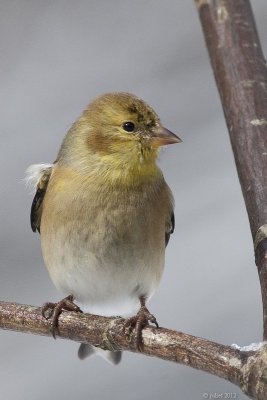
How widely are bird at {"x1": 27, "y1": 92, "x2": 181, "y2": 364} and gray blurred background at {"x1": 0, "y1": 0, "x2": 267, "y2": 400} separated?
1.05 metres

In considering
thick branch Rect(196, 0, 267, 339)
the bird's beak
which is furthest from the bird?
thick branch Rect(196, 0, 267, 339)

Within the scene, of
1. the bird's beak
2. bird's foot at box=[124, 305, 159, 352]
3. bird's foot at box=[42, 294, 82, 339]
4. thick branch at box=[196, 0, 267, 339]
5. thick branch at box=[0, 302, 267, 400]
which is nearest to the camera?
thick branch at box=[0, 302, 267, 400]

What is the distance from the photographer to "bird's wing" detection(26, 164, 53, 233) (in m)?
3.15

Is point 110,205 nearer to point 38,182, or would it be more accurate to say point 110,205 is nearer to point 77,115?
point 38,182

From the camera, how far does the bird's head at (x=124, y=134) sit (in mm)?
2742

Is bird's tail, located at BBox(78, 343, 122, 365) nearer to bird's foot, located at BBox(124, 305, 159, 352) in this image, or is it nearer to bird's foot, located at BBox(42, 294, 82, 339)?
bird's foot, located at BBox(42, 294, 82, 339)

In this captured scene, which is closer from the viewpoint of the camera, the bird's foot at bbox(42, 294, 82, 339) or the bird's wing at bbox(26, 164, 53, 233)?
the bird's foot at bbox(42, 294, 82, 339)

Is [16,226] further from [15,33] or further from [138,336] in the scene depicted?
[138,336]

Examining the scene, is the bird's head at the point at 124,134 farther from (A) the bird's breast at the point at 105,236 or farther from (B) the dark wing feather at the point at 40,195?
(B) the dark wing feather at the point at 40,195

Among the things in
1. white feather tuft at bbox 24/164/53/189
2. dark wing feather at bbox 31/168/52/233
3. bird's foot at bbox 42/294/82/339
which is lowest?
bird's foot at bbox 42/294/82/339

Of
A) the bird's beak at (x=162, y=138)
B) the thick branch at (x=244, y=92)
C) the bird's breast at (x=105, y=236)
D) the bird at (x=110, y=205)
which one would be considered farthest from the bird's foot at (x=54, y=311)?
the thick branch at (x=244, y=92)

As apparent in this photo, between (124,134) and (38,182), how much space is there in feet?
1.81

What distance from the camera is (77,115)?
4215mm

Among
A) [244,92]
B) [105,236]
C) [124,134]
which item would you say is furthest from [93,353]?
[244,92]
